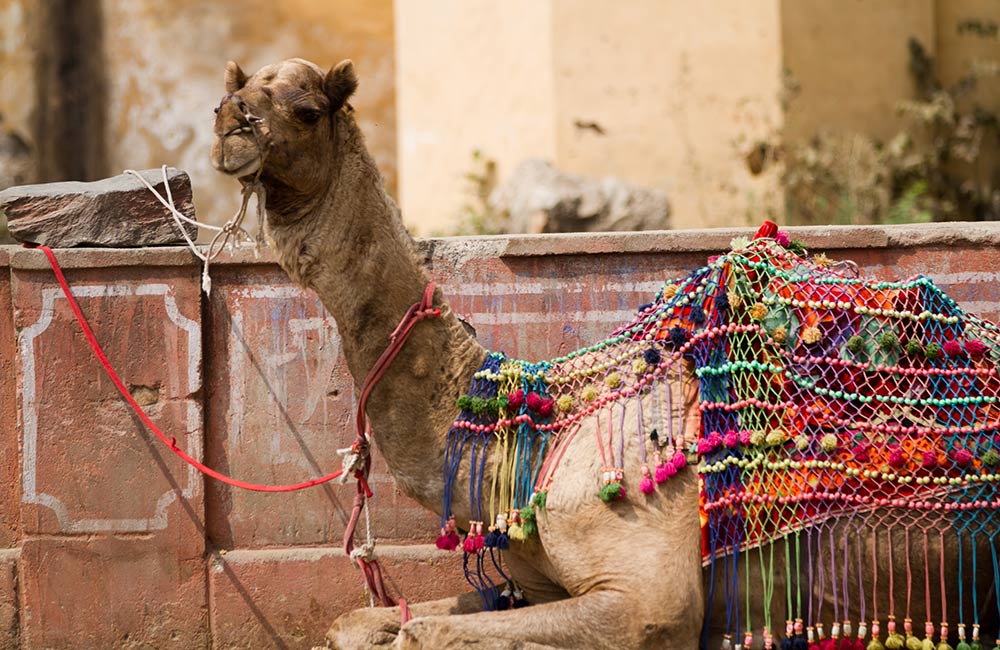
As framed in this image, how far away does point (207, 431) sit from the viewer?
496 cm

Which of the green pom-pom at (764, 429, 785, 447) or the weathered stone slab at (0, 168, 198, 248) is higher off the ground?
the weathered stone slab at (0, 168, 198, 248)

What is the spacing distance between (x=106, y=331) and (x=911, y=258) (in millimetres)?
3267

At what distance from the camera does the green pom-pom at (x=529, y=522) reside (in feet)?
12.2

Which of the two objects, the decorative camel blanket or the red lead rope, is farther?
the red lead rope

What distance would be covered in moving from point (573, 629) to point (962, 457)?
1.27 meters

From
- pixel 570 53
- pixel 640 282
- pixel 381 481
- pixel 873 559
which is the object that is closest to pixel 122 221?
pixel 381 481

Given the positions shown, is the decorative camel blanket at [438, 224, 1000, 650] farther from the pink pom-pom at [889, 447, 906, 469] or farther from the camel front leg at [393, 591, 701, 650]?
the camel front leg at [393, 591, 701, 650]

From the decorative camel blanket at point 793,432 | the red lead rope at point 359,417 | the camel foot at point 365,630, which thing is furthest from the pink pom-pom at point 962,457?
the camel foot at point 365,630

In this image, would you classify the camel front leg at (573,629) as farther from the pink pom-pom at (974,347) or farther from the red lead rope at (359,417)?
the pink pom-pom at (974,347)

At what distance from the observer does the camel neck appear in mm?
3725

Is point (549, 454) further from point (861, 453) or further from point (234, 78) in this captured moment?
point (234, 78)

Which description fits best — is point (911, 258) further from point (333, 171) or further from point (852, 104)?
point (852, 104)

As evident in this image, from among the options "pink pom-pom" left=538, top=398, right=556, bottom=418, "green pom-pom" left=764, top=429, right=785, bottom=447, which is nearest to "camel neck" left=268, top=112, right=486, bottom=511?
"pink pom-pom" left=538, top=398, right=556, bottom=418

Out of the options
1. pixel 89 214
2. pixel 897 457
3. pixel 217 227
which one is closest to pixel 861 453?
pixel 897 457
